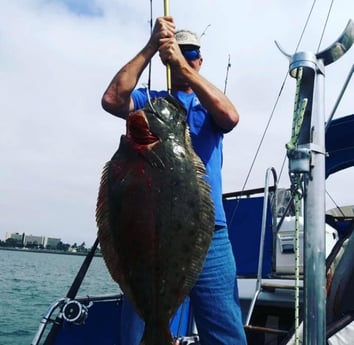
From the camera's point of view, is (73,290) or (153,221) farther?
(73,290)

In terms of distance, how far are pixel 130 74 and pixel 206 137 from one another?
55cm

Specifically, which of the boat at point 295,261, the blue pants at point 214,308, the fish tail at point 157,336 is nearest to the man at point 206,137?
the blue pants at point 214,308

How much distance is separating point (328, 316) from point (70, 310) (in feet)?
6.31

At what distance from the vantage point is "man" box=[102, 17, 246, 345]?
8.16 ft

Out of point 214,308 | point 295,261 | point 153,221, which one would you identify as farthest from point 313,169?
point 214,308

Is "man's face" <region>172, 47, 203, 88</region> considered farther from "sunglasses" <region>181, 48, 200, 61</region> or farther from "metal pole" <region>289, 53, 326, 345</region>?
"metal pole" <region>289, 53, 326, 345</region>

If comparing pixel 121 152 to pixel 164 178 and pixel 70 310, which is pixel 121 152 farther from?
pixel 70 310

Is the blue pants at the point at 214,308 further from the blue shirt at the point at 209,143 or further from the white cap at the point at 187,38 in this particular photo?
the white cap at the point at 187,38

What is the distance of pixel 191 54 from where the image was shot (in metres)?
2.84

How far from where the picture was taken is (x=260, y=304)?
183 inches

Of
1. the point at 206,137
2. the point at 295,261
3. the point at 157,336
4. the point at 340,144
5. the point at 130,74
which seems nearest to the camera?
the point at 157,336

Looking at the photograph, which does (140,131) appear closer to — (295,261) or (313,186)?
(313,186)

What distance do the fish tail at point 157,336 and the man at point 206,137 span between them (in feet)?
2.38

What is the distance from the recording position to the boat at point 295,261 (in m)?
2.21
